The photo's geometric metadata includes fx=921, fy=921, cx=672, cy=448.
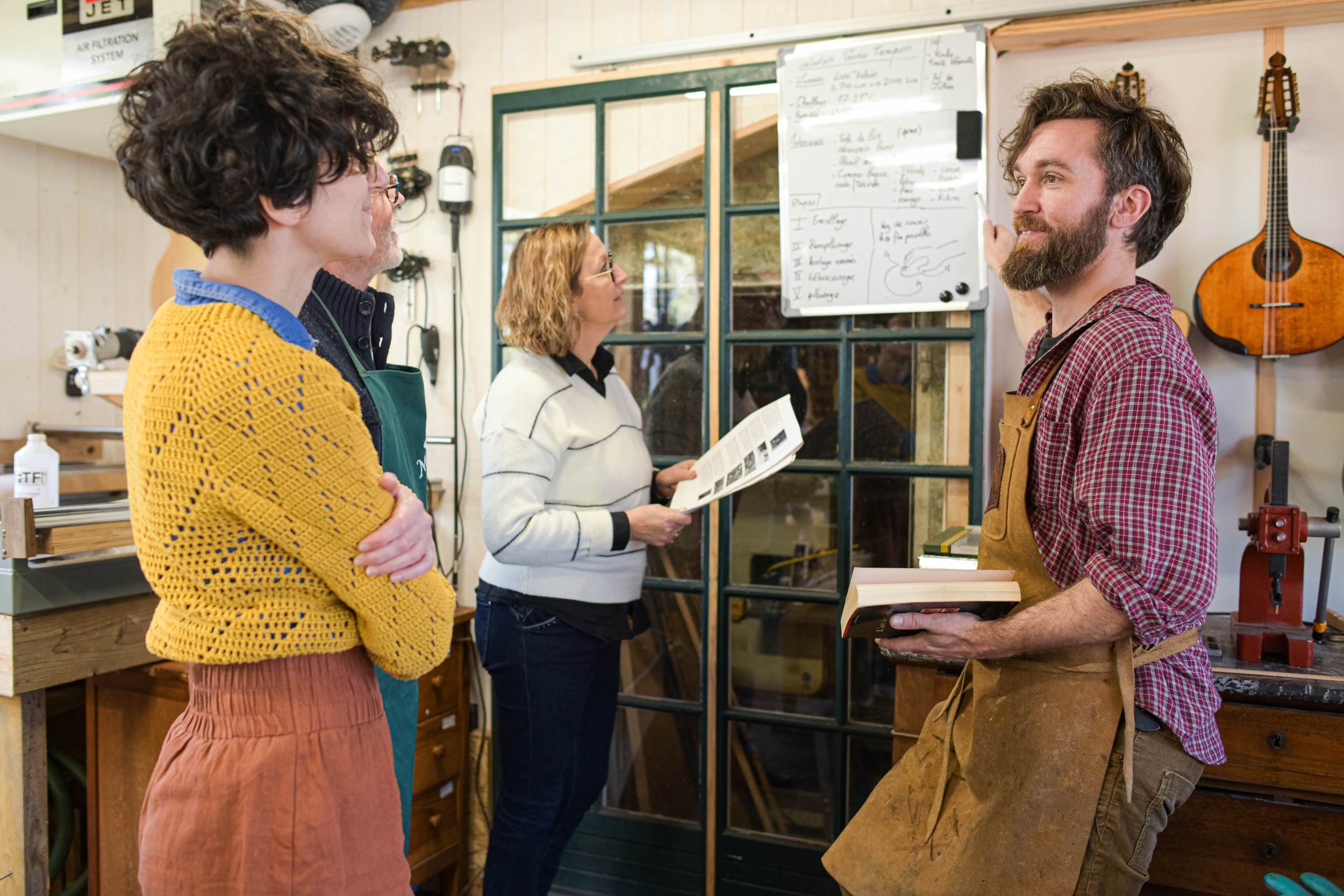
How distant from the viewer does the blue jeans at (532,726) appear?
1.97m

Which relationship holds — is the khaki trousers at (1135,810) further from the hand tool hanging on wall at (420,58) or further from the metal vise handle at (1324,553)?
the hand tool hanging on wall at (420,58)

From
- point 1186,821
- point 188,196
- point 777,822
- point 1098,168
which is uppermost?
point 1098,168

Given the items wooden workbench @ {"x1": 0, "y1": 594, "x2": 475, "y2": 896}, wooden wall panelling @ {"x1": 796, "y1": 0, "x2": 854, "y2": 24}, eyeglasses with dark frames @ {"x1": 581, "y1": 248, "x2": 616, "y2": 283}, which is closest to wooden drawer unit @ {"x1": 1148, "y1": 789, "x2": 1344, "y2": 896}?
eyeglasses with dark frames @ {"x1": 581, "y1": 248, "x2": 616, "y2": 283}

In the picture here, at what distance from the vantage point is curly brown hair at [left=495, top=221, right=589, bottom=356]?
6.68ft

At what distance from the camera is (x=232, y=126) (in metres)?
0.95

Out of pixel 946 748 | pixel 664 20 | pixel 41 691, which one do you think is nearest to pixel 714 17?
pixel 664 20

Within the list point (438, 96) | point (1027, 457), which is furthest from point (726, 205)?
point (1027, 457)

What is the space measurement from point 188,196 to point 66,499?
2.20 meters

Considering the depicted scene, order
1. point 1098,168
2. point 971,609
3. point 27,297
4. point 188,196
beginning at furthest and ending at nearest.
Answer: point 27,297 < point 1098,168 < point 971,609 < point 188,196

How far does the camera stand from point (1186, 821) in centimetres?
177

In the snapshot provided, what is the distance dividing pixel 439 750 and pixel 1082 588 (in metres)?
1.99

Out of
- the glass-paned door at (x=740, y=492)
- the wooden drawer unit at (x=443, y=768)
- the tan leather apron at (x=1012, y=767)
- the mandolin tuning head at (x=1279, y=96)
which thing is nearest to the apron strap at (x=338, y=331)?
the tan leather apron at (x=1012, y=767)

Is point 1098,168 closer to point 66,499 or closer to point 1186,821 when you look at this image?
point 1186,821

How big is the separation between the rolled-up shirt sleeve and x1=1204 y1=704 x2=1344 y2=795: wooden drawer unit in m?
0.62
